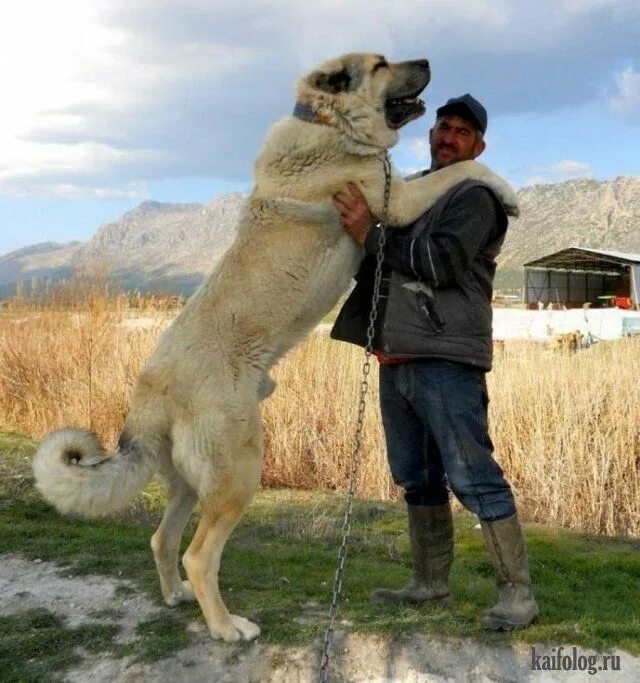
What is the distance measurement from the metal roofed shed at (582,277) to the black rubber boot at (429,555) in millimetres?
28148

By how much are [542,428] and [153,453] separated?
483cm

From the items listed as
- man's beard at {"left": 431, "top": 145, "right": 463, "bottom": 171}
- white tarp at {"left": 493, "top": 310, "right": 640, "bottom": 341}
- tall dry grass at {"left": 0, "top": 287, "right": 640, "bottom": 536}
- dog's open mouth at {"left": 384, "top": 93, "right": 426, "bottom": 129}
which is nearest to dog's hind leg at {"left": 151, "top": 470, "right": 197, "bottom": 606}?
man's beard at {"left": 431, "top": 145, "right": 463, "bottom": 171}

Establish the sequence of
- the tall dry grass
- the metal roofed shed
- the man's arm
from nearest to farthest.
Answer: the man's arm < the tall dry grass < the metal roofed shed

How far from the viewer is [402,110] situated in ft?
12.0

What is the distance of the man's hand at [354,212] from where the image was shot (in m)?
3.23

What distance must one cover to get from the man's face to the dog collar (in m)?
0.57

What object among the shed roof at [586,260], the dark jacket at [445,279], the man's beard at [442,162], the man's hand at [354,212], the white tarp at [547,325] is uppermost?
the shed roof at [586,260]

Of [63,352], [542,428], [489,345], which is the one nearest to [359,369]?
[542,428]

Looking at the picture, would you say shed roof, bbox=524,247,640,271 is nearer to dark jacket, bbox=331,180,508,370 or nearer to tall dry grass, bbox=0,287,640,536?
tall dry grass, bbox=0,287,640,536

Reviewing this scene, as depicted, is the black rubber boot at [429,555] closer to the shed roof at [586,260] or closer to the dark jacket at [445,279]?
the dark jacket at [445,279]

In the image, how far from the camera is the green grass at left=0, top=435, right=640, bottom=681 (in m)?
3.30

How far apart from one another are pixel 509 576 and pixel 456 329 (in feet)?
3.91

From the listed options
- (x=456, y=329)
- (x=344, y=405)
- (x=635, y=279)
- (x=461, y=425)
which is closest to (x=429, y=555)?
(x=461, y=425)

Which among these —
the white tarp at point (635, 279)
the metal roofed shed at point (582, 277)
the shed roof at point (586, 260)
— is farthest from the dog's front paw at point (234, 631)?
the shed roof at point (586, 260)
